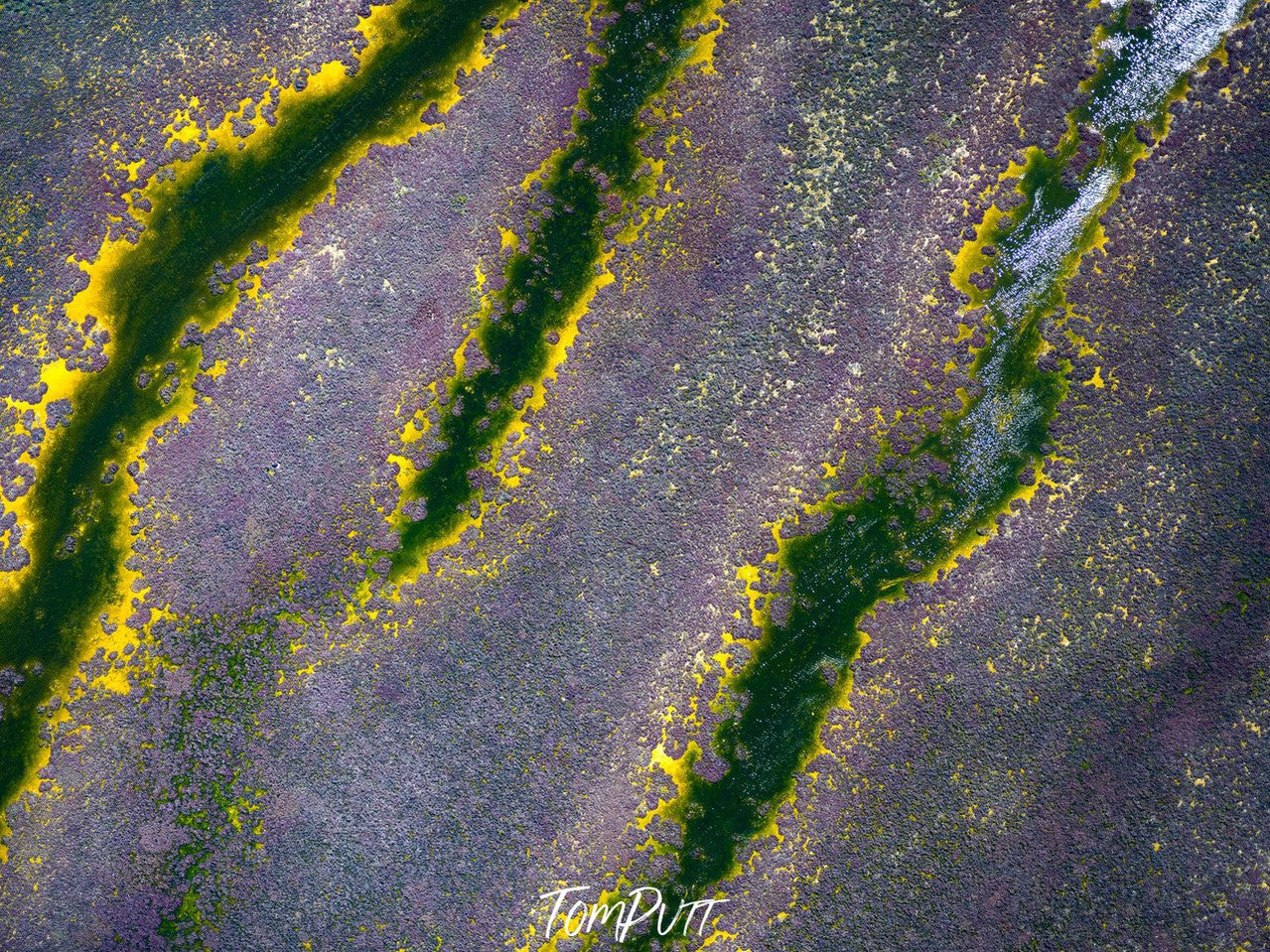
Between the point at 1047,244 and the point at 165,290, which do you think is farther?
the point at 165,290

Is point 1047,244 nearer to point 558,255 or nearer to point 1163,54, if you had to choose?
point 1163,54

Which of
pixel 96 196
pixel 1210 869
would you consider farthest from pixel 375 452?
pixel 1210 869

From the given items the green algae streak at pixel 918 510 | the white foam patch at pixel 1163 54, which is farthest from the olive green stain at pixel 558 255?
the white foam patch at pixel 1163 54

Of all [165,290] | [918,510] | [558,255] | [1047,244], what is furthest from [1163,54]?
[165,290]

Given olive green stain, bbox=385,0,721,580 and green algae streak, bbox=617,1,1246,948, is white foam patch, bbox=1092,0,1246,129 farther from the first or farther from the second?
olive green stain, bbox=385,0,721,580

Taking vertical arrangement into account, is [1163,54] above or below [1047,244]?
above

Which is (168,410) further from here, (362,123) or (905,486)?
(905,486)

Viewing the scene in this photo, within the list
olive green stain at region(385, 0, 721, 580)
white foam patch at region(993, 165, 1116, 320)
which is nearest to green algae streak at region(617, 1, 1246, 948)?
white foam patch at region(993, 165, 1116, 320)
